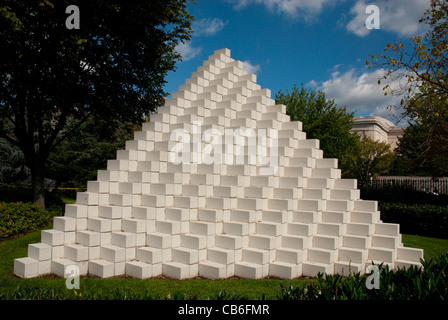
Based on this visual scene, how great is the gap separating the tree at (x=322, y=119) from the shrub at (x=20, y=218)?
821 inches

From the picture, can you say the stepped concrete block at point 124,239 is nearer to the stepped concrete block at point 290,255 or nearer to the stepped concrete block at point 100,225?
the stepped concrete block at point 100,225

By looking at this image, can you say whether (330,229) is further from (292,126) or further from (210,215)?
(292,126)

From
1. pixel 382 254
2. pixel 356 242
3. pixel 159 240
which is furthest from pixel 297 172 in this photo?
pixel 159 240

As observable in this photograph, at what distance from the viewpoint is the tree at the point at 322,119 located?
93.5 ft

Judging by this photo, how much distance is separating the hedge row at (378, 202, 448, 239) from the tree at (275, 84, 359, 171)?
41.0 ft

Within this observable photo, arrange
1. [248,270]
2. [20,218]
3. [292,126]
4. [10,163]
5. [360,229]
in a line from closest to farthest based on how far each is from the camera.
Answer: [248,270] < [360,229] < [292,126] < [20,218] < [10,163]

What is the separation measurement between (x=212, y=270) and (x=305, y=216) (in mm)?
2516

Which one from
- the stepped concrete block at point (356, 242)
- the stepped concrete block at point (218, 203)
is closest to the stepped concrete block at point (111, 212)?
the stepped concrete block at point (218, 203)

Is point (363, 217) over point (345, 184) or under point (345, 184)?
under

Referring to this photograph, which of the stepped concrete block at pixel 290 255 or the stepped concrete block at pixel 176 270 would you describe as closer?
the stepped concrete block at pixel 176 270

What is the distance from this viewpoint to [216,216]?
7.69m

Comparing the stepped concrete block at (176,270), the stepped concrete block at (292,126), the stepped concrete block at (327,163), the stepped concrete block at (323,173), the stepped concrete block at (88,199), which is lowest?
the stepped concrete block at (176,270)
